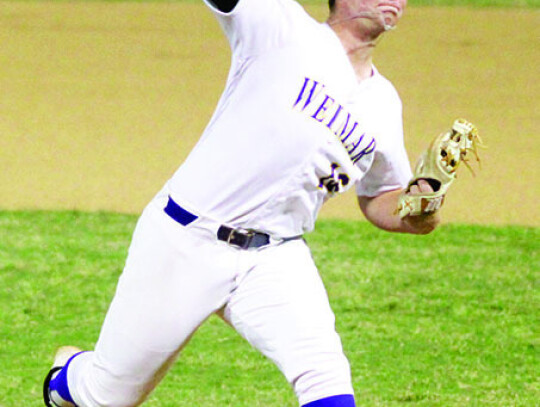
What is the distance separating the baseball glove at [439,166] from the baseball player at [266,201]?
31 millimetres

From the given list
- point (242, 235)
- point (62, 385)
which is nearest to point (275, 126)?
point (242, 235)

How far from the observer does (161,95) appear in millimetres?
9625

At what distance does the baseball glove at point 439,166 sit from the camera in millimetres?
3502

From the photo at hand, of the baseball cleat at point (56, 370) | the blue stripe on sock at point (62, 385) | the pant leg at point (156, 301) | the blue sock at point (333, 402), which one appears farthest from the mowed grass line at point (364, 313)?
the blue sock at point (333, 402)

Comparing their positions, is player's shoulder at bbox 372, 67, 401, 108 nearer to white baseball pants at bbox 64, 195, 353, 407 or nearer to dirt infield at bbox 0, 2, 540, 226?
white baseball pants at bbox 64, 195, 353, 407

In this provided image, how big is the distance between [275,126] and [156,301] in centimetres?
66

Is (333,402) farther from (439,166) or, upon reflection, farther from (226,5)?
(226,5)

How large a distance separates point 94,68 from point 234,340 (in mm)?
5444

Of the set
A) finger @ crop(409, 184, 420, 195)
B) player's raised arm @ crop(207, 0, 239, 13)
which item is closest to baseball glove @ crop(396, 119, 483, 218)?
finger @ crop(409, 184, 420, 195)

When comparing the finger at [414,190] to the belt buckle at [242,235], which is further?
the finger at [414,190]

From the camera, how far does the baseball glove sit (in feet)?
11.5

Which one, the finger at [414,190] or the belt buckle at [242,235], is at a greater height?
the finger at [414,190]

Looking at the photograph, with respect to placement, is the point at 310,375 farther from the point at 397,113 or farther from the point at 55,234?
the point at 55,234

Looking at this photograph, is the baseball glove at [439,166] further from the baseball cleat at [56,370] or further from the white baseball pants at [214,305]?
the baseball cleat at [56,370]
